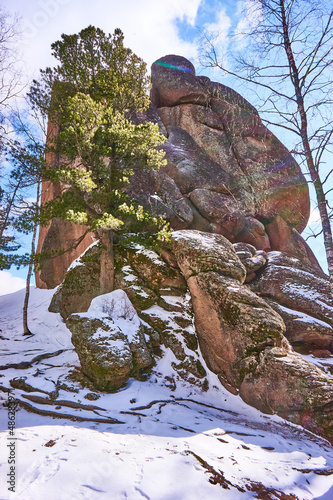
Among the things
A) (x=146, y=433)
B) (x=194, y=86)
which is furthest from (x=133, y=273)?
(x=194, y=86)

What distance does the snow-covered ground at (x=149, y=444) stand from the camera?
3.20 metres

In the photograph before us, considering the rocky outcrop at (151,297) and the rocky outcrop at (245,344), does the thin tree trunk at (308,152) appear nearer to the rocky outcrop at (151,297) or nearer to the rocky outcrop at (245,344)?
the rocky outcrop at (245,344)

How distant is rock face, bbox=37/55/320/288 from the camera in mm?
16531

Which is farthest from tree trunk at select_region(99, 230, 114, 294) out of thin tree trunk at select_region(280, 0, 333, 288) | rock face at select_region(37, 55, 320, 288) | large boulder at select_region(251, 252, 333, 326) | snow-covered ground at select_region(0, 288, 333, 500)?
thin tree trunk at select_region(280, 0, 333, 288)

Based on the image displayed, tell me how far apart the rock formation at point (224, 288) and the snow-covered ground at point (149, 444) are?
26.2 inches

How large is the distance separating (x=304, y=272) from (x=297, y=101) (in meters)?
7.89

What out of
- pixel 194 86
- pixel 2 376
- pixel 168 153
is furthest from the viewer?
pixel 194 86

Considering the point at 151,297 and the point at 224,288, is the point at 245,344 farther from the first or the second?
the point at 151,297

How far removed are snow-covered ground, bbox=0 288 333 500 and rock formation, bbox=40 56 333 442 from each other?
2.18ft

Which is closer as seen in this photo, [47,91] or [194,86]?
[47,91]

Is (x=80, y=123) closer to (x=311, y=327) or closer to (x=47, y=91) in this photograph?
Answer: (x=47, y=91)

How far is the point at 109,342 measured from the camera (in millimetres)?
7016

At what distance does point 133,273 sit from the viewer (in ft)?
34.9

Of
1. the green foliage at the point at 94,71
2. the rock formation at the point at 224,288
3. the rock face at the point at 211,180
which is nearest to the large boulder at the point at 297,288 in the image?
the rock formation at the point at 224,288
